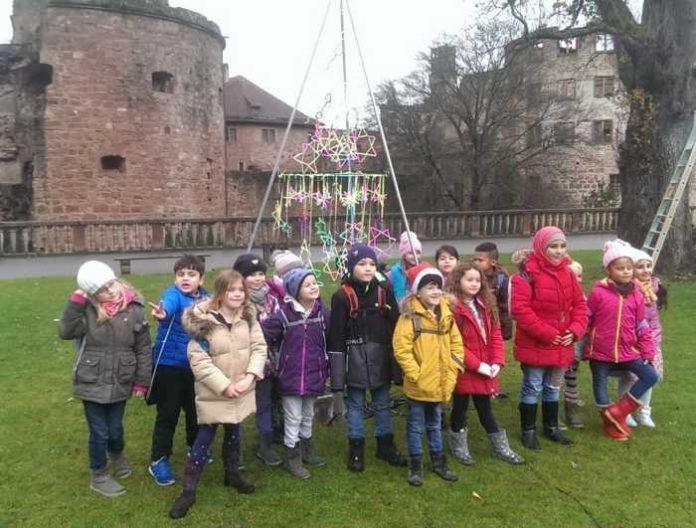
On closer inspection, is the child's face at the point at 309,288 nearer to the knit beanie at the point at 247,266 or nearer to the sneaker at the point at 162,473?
the knit beanie at the point at 247,266

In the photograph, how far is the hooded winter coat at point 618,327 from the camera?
4.87m

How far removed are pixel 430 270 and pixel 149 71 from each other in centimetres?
2065

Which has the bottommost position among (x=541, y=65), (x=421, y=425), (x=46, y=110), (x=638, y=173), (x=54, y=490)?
(x=54, y=490)

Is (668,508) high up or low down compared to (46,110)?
down

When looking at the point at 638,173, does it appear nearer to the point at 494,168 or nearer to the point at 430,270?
the point at 430,270

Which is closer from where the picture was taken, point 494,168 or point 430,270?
point 430,270

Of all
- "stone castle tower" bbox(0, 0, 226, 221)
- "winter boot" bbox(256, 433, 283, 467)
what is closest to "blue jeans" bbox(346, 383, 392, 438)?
"winter boot" bbox(256, 433, 283, 467)

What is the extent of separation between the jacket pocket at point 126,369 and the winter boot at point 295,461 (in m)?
1.19

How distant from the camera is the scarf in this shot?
5.09 metres

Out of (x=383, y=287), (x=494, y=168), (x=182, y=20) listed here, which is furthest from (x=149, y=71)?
(x=383, y=287)

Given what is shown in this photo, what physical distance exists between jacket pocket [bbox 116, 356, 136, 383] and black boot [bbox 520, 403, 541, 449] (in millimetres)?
2895

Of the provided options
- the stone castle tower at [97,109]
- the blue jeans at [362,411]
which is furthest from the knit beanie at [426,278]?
the stone castle tower at [97,109]

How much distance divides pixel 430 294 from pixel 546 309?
1.05 meters

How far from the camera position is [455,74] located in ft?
94.9
